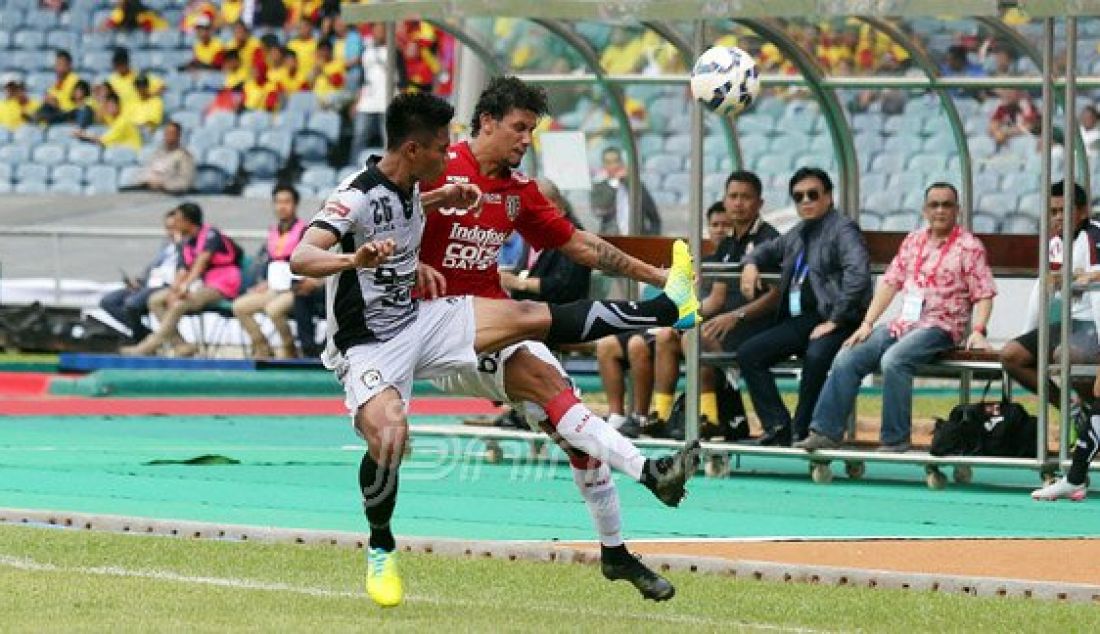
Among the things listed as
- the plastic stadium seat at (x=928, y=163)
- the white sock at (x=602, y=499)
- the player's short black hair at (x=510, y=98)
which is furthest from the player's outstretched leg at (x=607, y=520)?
the plastic stadium seat at (x=928, y=163)

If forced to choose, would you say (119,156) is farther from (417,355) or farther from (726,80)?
(417,355)

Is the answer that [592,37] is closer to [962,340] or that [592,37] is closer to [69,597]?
[962,340]

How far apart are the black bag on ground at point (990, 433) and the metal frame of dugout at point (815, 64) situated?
0.13m

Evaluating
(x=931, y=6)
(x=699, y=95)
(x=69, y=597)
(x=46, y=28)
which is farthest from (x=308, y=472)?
(x=46, y=28)

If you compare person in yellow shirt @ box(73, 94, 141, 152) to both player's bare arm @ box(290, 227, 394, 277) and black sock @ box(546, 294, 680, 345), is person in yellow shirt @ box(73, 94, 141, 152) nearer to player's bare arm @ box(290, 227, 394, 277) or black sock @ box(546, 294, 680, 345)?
black sock @ box(546, 294, 680, 345)

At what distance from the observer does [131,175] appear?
35.0 m

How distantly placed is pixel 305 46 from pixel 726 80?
69.5ft

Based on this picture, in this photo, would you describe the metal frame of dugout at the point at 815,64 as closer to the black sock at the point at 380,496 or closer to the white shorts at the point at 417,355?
the white shorts at the point at 417,355

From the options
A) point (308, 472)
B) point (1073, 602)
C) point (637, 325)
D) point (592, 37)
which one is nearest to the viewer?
point (1073, 602)

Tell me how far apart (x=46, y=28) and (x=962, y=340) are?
986 inches

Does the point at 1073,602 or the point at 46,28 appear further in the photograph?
the point at 46,28

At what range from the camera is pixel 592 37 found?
17875mm

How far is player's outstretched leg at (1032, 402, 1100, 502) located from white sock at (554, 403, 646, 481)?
4.94 meters

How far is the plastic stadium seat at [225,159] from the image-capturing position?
34844 millimetres
